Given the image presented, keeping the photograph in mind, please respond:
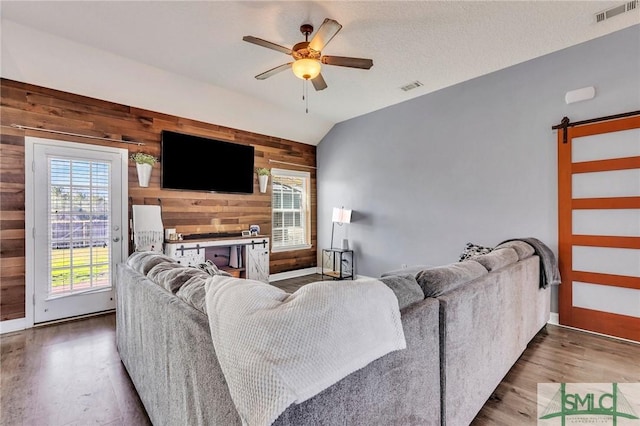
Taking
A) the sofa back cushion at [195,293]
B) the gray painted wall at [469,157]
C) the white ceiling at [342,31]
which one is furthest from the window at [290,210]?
the sofa back cushion at [195,293]

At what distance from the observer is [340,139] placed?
5723mm

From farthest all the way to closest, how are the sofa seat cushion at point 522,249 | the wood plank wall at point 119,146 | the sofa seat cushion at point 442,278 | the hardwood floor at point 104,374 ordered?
1. the wood plank wall at point 119,146
2. the sofa seat cushion at point 522,249
3. the hardwood floor at point 104,374
4. the sofa seat cushion at point 442,278

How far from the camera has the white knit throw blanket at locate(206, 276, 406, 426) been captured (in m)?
0.80

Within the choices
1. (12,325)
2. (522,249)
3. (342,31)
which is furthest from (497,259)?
(12,325)

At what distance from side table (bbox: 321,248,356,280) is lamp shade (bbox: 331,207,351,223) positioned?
0.55 meters

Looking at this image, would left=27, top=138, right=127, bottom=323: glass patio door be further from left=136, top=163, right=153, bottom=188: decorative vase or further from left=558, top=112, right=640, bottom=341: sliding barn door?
left=558, top=112, right=640, bottom=341: sliding barn door

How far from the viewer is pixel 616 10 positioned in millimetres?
2598

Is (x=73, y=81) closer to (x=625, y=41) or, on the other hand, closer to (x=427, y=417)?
(x=427, y=417)

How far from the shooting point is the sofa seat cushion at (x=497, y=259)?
2121 mm

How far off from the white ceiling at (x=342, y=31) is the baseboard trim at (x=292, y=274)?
3.40 m

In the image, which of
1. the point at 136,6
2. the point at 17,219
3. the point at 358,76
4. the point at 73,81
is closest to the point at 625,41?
the point at 358,76

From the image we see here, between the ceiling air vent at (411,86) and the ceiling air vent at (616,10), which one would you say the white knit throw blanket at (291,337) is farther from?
the ceiling air vent at (411,86)

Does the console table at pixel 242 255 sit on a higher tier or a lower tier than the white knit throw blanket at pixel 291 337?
lower

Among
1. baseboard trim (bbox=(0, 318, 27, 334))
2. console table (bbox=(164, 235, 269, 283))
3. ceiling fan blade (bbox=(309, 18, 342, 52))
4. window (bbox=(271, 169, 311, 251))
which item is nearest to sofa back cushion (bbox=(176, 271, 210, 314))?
ceiling fan blade (bbox=(309, 18, 342, 52))
